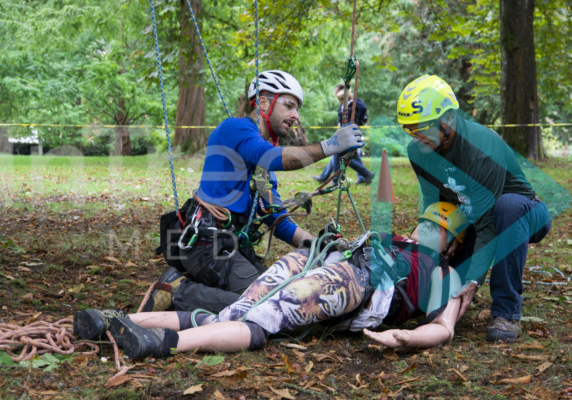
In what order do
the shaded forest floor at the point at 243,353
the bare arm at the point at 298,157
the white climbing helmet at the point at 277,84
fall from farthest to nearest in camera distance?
1. the white climbing helmet at the point at 277,84
2. the bare arm at the point at 298,157
3. the shaded forest floor at the point at 243,353

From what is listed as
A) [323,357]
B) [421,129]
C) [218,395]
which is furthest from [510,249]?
[218,395]

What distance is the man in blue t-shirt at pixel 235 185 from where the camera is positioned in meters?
3.31

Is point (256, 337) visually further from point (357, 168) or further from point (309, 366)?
point (357, 168)

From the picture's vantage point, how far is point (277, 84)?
3770mm

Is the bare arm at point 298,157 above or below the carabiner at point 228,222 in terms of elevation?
above

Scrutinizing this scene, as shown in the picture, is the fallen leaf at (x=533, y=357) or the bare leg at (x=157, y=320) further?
the bare leg at (x=157, y=320)

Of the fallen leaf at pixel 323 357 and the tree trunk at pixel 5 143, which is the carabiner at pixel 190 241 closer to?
the fallen leaf at pixel 323 357

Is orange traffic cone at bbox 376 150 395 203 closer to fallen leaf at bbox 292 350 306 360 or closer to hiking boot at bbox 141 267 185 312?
hiking boot at bbox 141 267 185 312

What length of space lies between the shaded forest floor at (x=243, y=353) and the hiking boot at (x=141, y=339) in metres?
0.05

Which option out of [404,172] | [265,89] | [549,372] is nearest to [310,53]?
[404,172]

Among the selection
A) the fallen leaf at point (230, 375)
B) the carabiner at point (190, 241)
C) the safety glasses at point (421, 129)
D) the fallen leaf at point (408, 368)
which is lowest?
the fallen leaf at point (408, 368)

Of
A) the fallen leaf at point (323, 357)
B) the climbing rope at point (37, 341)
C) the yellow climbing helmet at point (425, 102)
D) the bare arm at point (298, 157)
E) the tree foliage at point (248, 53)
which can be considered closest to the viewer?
the climbing rope at point (37, 341)

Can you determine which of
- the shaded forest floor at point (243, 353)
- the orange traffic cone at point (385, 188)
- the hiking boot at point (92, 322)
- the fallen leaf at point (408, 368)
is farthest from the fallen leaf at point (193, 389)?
the orange traffic cone at point (385, 188)

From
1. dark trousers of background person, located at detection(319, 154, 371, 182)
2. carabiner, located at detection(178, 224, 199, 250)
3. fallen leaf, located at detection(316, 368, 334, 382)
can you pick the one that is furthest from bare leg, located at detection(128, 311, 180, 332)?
dark trousers of background person, located at detection(319, 154, 371, 182)
